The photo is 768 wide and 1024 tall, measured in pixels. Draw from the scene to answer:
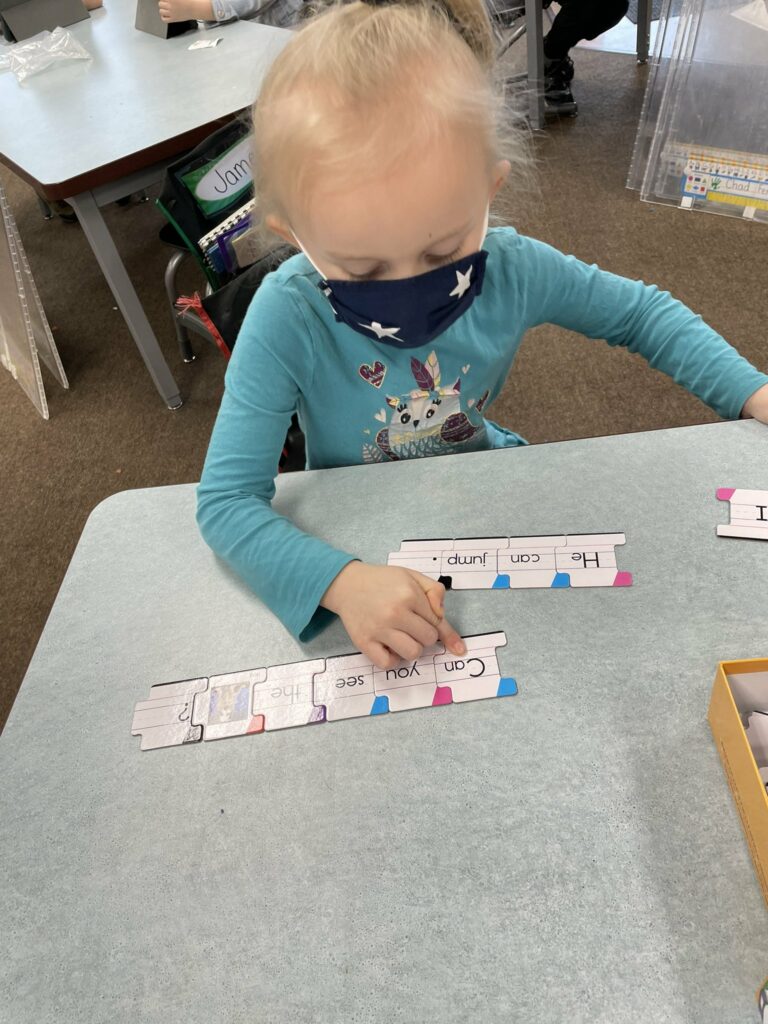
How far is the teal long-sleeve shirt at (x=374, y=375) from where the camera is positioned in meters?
0.69

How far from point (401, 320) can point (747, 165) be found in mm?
1960

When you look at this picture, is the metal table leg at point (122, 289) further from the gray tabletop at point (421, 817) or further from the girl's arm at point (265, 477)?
the gray tabletop at point (421, 817)

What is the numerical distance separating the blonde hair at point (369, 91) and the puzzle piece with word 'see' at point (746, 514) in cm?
36

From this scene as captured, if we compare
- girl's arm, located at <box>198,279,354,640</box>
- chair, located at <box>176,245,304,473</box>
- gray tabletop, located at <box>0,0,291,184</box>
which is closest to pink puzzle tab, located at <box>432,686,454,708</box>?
girl's arm, located at <box>198,279,354,640</box>

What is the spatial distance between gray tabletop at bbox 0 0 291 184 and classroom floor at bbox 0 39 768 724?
667 millimetres

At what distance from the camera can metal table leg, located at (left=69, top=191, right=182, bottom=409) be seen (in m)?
1.60

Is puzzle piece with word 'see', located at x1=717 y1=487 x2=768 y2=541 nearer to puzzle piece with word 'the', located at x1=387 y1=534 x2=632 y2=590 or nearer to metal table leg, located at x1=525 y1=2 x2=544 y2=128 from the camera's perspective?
puzzle piece with word 'the', located at x1=387 y1=534 x2=632 y2=590

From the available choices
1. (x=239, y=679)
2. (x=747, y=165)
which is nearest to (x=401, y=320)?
(x=239, y=679)

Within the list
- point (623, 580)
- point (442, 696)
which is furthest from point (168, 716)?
point (623, 580)

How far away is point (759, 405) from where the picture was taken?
2.42 ft

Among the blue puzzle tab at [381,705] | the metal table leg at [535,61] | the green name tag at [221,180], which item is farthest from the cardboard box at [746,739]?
the metal table leg at [535,61]

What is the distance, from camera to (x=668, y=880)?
0.46 meters

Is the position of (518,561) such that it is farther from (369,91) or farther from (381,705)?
(369,91)

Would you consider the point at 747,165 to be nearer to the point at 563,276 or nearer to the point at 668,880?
the point at 563,276
